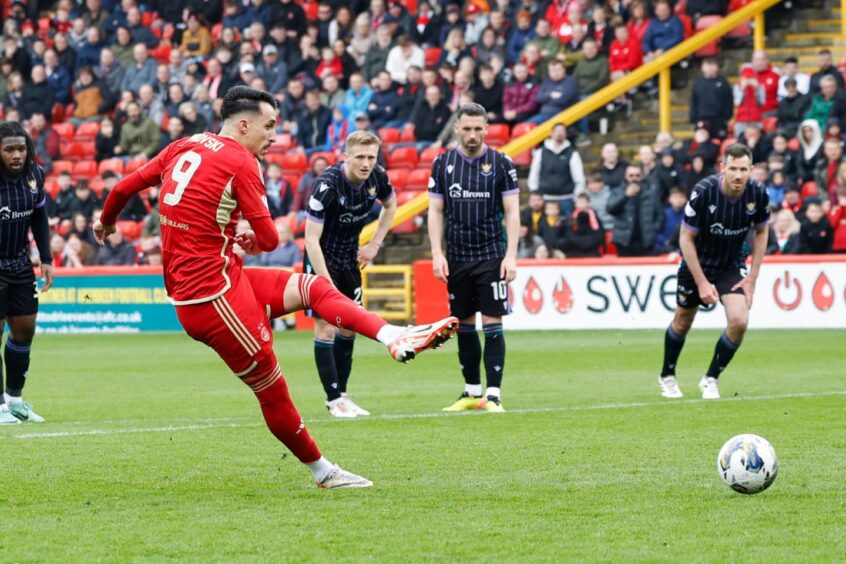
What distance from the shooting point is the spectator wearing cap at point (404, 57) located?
2525cm

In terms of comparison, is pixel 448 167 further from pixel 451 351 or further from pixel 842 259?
pixel 842 259

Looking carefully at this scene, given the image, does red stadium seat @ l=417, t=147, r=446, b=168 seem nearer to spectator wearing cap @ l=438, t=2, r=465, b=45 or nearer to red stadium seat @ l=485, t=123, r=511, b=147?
red stadium seat @ l=485, t=123, r=511, b=147

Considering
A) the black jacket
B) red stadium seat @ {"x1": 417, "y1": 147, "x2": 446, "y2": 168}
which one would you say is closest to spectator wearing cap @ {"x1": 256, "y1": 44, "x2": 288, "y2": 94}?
red stadium seat @ {"x1": 417, "y1": 147, "x2": 446, "y2": 168}

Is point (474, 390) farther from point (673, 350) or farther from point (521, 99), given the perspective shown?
point (521, 99)

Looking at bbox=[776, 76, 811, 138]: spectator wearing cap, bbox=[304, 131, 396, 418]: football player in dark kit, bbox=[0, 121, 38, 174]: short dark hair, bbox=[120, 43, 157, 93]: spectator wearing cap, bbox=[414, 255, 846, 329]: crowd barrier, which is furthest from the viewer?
bbox=[120, 43, 157, 93]: spectator wearing cap

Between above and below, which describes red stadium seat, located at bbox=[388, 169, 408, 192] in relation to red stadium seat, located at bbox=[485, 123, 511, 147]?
below

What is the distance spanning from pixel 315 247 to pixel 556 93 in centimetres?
1352

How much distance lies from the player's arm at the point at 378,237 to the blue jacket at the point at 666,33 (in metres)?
13.2

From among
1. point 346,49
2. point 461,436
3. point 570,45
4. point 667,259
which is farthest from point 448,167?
point 346,49

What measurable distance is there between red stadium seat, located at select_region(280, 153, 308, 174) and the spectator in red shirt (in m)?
8.13

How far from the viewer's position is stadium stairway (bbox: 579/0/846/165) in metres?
23.4

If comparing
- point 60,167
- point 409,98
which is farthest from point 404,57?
point 60,167

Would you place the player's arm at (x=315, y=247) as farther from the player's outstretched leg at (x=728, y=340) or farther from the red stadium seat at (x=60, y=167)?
the red stadium seat at (x=60, y=167)

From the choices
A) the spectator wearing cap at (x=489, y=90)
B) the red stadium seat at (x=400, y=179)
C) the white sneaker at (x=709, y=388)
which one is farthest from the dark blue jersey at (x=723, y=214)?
the red stadium seat at (x=400, y=179)
